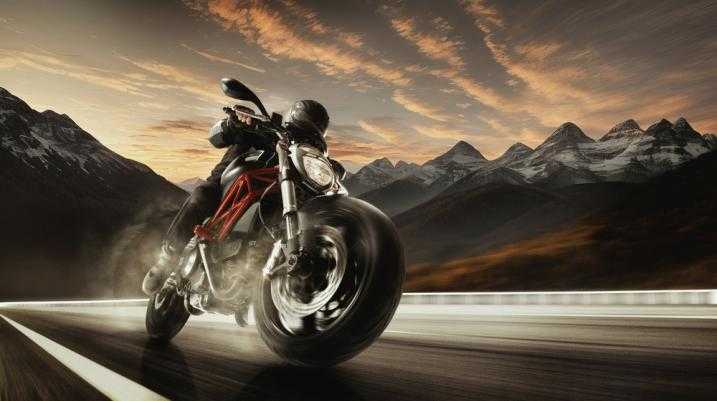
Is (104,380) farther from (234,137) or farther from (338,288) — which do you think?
(234,137)

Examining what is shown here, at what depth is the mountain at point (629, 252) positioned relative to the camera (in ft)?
278

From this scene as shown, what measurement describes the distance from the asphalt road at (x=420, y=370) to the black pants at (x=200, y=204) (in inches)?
38.0

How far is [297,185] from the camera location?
4.03 metres

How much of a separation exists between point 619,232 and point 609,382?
110 metres

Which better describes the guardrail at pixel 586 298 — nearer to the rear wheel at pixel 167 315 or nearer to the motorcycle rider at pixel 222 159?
the rear wheel at pixel 167 315

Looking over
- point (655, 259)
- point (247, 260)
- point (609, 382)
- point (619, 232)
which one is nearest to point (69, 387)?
point (247, 260)

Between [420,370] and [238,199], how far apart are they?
1987 mm

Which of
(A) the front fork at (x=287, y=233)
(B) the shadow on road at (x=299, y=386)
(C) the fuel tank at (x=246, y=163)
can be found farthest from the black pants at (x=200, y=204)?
(B) the shadow on road at (x=299, y=386)

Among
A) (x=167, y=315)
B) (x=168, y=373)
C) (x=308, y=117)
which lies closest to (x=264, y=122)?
(x=308, y=117)

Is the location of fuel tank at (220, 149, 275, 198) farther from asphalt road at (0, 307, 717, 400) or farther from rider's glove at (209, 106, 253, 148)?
asphalt road at (0, 307, 717, 400)

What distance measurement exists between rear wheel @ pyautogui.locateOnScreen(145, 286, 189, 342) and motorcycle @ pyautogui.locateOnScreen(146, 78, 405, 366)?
2.28 feet

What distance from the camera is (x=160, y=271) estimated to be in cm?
557

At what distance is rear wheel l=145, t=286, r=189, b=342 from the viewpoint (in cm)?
571

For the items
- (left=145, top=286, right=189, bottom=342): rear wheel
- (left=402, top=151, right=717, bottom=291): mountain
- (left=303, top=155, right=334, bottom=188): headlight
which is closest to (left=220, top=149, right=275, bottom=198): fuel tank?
(left=303, top=155, right=334, bottom=188): headlight
